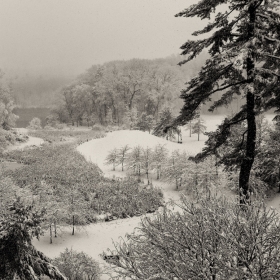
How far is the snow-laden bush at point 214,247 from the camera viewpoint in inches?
Answer: 163

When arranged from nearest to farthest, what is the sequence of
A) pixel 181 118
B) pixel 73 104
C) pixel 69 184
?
pixel 181 118, pixel 69 184, pixel 73 104

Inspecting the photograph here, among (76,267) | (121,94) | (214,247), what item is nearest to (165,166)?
(76,267)

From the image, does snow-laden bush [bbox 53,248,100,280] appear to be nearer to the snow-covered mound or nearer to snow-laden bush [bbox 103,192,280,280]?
snow-laden bush [bbox 103,192,280,280]

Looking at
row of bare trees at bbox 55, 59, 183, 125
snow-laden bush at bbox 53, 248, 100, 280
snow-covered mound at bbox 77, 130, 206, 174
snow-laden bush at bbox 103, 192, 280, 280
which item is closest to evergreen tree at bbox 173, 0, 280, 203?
snow-laden bush at bbox 103, 192, 280, 280

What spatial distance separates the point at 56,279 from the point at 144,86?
192 ft

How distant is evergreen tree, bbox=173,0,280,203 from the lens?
5.30 meters

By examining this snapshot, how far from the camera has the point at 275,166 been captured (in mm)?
20094

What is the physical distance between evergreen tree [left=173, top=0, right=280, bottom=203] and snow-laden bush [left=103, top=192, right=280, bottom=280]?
1014 millimetres

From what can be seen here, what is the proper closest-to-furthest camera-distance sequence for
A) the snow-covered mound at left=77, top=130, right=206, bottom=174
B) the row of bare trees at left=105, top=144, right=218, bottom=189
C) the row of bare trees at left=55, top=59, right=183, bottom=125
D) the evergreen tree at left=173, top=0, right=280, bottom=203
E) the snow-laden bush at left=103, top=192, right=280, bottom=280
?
1. the snow-laden bush at left=103, top=192, right=280, bottom=280
2. the evergreen tree at left=173, top=0, right=280, bottom=203
3. the row of bare trees at left=105, top=144, right=218, bottom=189
4. the snow-covered mound at left=77, top=130, right=206, bottom=174
5. the row of bare trees at left=55, top=59, right=183, bottom=125

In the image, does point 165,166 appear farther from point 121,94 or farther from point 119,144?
point 121,94

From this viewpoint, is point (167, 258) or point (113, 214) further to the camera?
point (113, 214)

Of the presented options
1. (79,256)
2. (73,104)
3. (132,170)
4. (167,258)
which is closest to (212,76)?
(167,258)

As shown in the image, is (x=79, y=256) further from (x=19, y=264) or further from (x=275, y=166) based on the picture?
(x=275, y=166)

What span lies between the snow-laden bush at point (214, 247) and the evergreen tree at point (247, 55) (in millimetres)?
1014
